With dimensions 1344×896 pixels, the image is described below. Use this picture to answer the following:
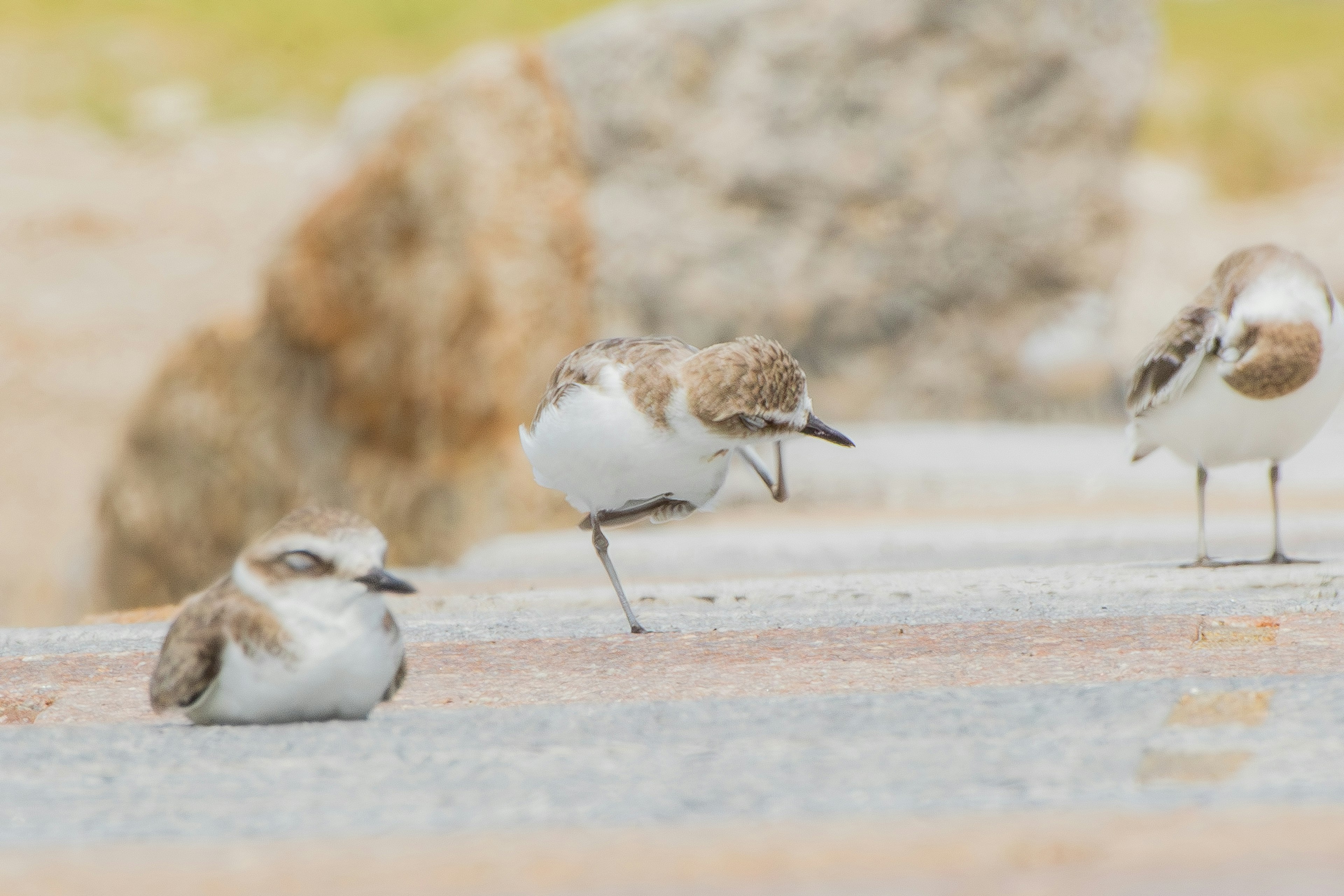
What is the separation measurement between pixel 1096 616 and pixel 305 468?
1002cm

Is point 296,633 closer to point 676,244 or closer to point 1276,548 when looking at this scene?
point 1276,548

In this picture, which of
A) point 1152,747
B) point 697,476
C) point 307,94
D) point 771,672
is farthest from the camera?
point 307,94

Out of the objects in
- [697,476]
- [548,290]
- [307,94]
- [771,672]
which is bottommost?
[771,672]

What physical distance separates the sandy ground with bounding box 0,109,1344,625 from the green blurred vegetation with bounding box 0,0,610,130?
2.65 meters

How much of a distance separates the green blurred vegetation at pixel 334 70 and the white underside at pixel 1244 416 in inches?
1123

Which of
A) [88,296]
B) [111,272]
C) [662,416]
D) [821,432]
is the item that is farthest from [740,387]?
[111,272]

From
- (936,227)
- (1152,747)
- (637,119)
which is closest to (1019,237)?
(936,227)

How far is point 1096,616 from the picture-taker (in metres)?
5.00

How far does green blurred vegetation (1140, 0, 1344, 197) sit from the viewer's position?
39250 millimetres

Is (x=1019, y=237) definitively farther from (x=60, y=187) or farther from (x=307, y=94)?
(x=307, y=94)

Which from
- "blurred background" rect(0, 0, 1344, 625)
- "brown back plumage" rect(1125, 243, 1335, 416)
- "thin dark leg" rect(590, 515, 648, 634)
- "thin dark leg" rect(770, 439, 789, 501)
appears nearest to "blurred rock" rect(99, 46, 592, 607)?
"blurred background" rect(0, 0, 1344, 625)

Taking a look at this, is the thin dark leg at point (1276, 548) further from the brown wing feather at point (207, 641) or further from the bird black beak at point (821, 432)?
the brown wing feather at point (207, 641)

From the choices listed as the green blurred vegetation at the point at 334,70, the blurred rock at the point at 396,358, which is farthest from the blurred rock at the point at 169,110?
the blurred rock at the point at 396,358

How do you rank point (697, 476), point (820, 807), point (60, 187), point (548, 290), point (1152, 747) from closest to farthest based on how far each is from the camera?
point (820, 807)
point (1152, 747)
point (697, 476)
point (548, 290)
point (60, 187)
